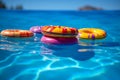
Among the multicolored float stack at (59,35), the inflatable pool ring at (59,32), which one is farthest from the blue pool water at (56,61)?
the inflatable pool ring at (59,32)

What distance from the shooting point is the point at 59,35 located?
4684mm

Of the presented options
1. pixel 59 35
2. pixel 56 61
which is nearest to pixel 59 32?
pixel 59 35

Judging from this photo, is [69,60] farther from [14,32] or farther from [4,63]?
[14,32]

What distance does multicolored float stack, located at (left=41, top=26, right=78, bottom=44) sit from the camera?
4.62 metres

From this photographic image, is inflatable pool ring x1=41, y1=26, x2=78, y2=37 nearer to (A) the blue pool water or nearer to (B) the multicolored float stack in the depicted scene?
(B) the multicolored float stack

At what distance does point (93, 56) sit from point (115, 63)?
570 mm

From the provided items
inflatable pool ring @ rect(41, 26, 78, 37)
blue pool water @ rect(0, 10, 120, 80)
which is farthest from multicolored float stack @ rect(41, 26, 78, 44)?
blue pool water @ rect(0, 10, 120, 80)

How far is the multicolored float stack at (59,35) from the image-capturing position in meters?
4.62

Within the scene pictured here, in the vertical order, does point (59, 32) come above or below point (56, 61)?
above

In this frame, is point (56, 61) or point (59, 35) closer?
point (56, 61)

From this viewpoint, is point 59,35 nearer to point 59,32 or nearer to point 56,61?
point 59,32

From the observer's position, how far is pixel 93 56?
4496 mm

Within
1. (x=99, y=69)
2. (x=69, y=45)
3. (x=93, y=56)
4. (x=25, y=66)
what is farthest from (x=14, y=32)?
(x=99, y=69)

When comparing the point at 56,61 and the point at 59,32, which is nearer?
the point at 56,61
